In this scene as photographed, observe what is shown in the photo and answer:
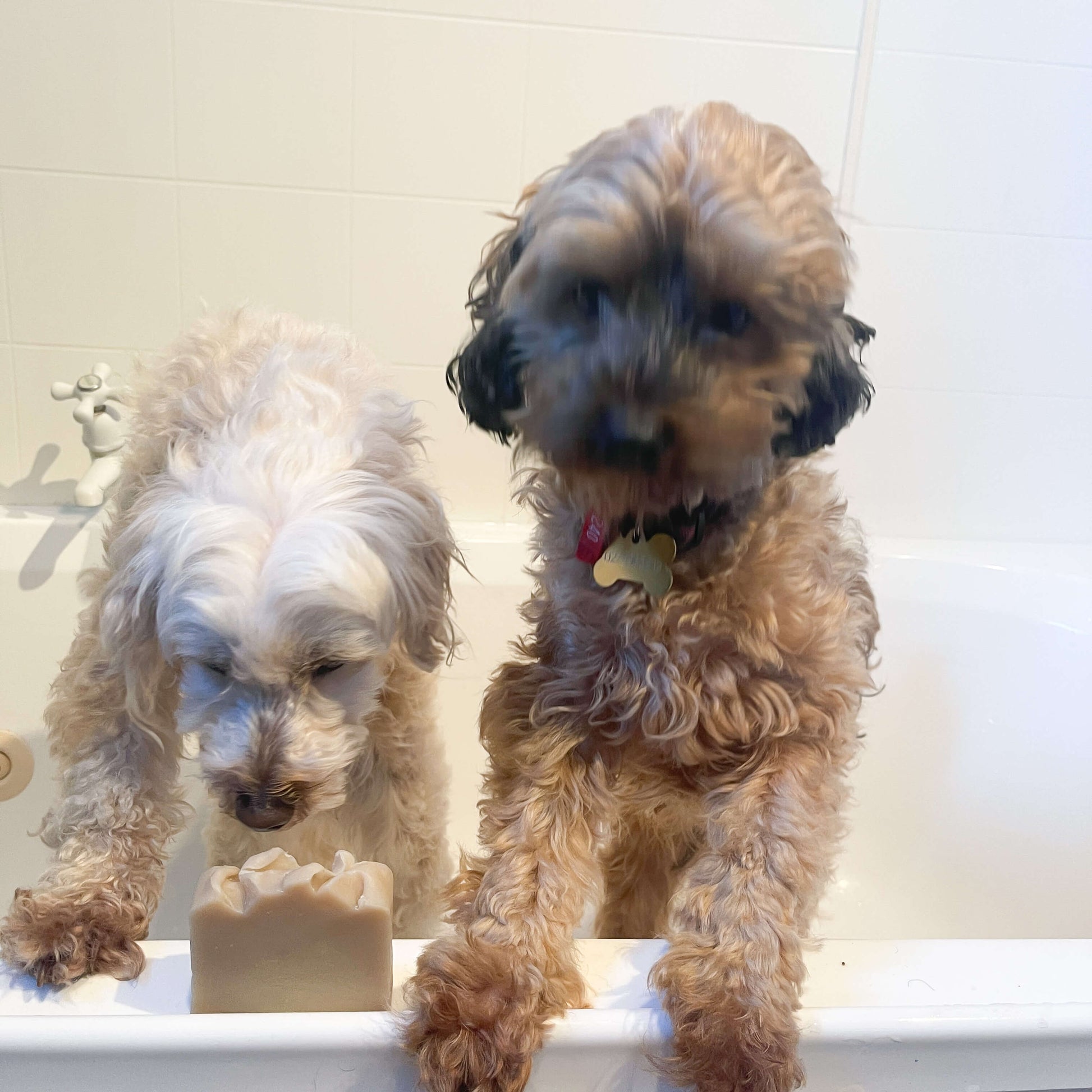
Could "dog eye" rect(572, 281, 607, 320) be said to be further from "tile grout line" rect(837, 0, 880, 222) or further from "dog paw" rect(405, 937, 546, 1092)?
"tile grout line" rect(837, 0, 880, 222)

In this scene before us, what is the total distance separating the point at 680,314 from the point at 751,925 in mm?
492

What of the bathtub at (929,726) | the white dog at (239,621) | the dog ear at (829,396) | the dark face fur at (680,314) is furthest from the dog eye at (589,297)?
the bathtub at (929,726)

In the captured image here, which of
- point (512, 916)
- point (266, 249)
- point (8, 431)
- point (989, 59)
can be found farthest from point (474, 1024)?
point (989, 59)

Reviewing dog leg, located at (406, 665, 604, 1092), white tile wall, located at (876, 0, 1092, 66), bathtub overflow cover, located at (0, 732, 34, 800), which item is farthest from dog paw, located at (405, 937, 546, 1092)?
white tile wall, located at (876, 0, 1092, 66)

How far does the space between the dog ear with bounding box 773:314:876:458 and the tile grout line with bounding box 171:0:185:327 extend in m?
1.24

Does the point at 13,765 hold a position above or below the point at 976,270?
below

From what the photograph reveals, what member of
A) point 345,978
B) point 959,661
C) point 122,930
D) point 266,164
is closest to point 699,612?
point 345,978

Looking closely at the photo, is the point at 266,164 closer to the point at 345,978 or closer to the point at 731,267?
the point at 731,267

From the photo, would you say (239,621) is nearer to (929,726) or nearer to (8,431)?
(8,431)

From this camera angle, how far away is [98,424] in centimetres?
156

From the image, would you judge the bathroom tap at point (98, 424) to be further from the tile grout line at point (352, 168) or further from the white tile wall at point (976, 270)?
the white tile wall at point (976, 270)

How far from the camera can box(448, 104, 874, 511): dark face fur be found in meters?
0.69

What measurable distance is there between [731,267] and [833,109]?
1166mm

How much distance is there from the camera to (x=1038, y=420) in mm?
1856
